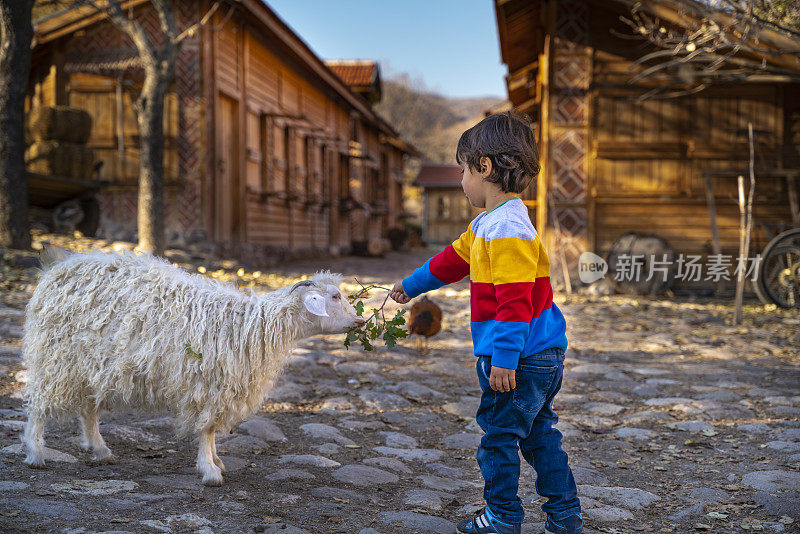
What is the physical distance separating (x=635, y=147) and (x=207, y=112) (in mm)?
7698

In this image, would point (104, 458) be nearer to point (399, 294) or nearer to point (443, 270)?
point (399, 294)

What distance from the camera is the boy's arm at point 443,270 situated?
297 cm

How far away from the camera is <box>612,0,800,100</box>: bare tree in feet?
23.4

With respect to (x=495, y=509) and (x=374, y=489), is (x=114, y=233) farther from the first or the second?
(x=495, y=509)

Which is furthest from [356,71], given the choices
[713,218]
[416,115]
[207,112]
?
[416,115]

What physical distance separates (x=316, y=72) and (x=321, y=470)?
15.8 m

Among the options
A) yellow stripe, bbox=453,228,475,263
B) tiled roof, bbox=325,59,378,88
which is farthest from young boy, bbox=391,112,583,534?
tiled roof, bbox=325,59,378,88

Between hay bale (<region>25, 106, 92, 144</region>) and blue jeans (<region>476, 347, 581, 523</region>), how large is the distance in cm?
1022

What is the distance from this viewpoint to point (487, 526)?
105 inches

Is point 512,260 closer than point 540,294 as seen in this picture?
Yes

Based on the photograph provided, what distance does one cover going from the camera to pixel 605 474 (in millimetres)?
3746

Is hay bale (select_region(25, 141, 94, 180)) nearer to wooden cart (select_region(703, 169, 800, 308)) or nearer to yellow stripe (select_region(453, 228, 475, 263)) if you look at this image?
yellow stripe (select_region(453, 228, 475, 263))

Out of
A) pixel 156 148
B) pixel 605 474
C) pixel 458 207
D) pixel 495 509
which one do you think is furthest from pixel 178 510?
pixel 458 207

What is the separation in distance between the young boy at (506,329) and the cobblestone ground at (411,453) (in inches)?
13.5
